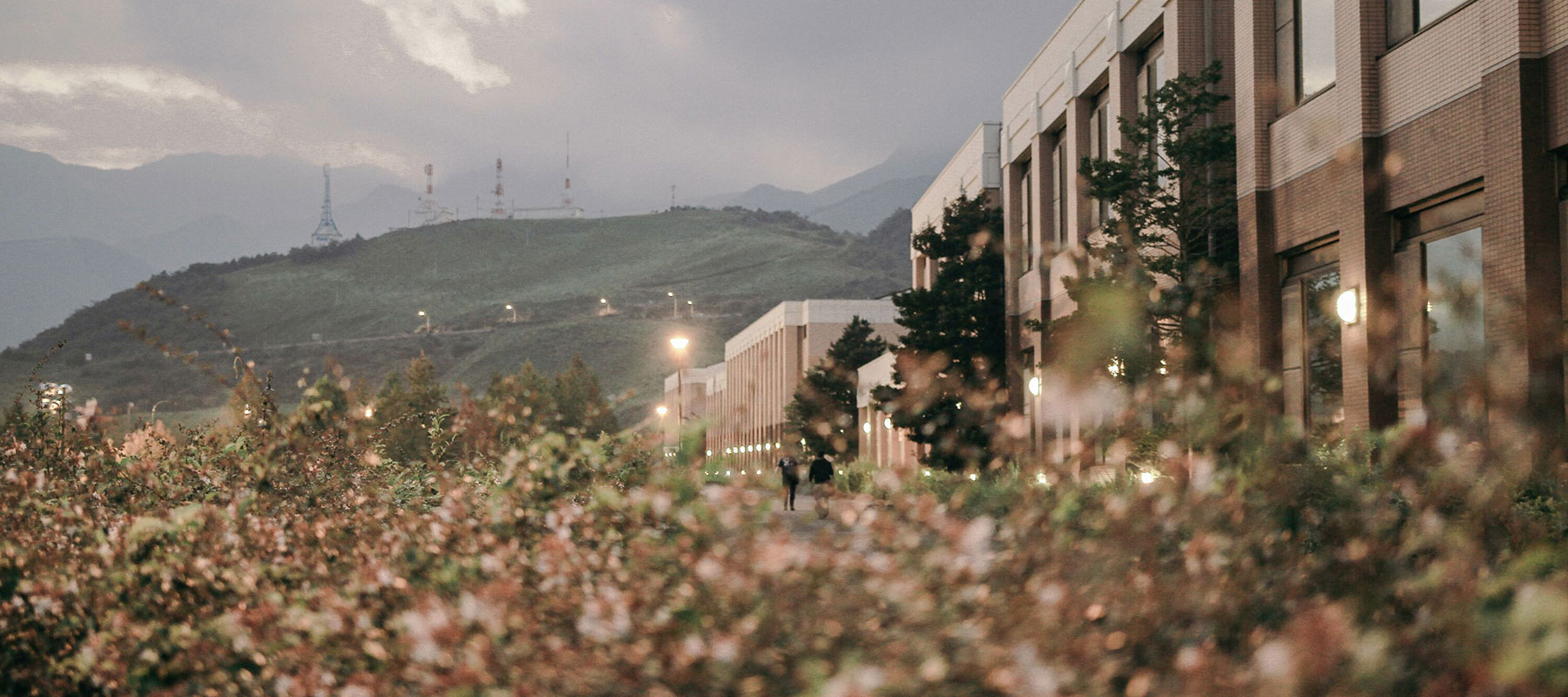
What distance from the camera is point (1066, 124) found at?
28.7 m

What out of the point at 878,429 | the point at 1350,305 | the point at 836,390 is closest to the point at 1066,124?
the point at 1350,305

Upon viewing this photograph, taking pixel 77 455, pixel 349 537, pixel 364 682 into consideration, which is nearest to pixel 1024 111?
pixel 77 455

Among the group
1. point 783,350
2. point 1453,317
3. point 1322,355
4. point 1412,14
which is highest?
point 1412,14

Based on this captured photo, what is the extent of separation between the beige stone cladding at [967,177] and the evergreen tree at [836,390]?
5.44 m

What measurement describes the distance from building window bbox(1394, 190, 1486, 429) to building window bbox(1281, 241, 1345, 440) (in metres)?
1.36

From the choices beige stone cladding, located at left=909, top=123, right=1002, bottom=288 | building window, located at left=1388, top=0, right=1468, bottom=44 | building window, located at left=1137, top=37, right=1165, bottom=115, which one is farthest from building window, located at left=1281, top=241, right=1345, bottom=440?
beige stone cladding, located at left=909, top=123, right=1002, bottom=288

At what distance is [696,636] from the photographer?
406cm

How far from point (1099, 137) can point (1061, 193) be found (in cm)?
266

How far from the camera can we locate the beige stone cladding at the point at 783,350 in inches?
2594

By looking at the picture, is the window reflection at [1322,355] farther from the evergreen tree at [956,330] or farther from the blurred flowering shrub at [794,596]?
the evergreen tree at [956,330]

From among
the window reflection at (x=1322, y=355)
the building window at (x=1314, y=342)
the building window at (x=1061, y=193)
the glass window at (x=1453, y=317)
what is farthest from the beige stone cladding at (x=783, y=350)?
the glass window at (x=1453, y=317)

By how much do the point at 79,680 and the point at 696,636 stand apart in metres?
3.40

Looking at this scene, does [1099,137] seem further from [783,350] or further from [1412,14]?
[783,350]

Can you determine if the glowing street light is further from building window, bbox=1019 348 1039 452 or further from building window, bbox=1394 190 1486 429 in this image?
building window, bbox=1019 348 1039 452
